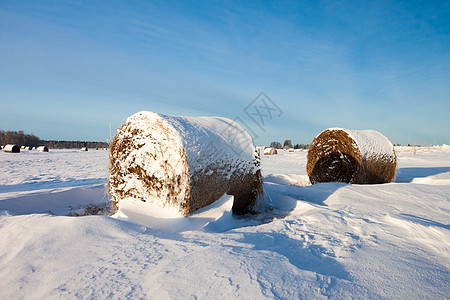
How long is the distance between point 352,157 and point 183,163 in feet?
14.9

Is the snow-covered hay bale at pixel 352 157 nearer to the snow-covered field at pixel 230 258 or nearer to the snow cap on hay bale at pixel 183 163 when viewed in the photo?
the snow-covered field at pixel 230 258

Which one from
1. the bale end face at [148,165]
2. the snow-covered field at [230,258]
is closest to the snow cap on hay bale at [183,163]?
the bale end face at [148,165]

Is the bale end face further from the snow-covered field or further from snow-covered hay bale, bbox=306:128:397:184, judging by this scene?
snow-covered hay bale, bbox=306:128:397:184

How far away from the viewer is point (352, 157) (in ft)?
19.2

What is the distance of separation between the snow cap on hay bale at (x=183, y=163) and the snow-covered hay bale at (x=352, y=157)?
3.16 m

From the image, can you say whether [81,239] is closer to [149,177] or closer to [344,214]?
[149,177]

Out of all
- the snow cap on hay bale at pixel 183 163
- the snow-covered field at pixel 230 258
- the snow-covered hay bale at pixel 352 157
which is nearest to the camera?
the snow-covered field at pixel 230 258

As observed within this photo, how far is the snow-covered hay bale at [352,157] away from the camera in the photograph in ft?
18.8

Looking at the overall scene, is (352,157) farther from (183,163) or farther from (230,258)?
(230,258)

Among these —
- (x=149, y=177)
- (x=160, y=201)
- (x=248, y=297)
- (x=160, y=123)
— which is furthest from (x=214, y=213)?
(x=248, y=297)

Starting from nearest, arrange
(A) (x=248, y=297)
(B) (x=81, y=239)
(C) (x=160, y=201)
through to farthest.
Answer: (A) (x=248, y=297) < (B) (x=81, y=239) < (C) (x=160, y=201)

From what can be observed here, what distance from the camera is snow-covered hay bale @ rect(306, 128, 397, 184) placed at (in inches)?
226

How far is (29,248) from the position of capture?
1.77 meters

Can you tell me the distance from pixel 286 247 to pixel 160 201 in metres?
1.92
